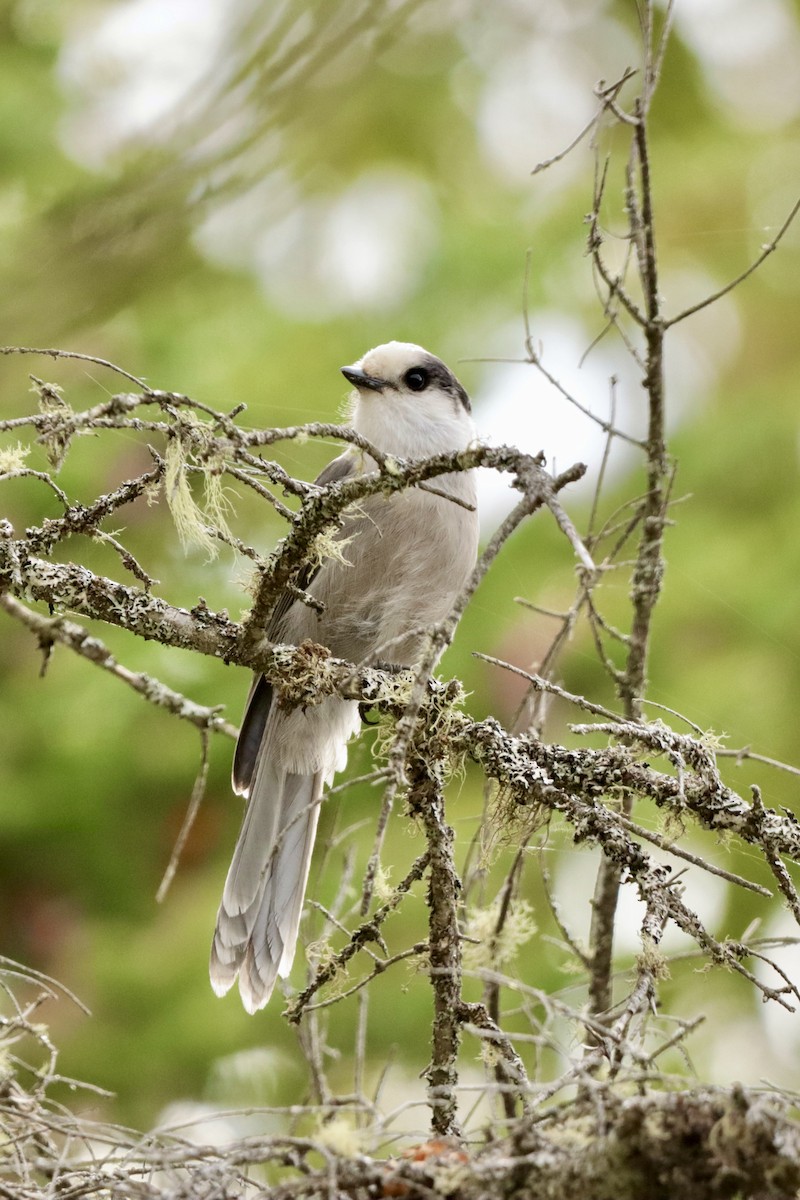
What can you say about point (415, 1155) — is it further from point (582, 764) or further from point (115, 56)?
point (115, 56)

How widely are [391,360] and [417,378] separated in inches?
3.1

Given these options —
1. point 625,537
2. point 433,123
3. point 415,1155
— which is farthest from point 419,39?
point 415,1155

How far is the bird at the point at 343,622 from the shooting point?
2.69 metres

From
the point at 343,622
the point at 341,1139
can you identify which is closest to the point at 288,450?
the point at 343,622

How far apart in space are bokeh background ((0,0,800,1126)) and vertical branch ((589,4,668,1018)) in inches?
16.5

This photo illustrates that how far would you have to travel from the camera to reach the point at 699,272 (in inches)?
168

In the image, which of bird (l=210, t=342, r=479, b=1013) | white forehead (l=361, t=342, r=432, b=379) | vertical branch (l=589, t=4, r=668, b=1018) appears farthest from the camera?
white forehead (l=361, t=342, r=432, b=379)

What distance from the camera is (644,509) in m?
2.11

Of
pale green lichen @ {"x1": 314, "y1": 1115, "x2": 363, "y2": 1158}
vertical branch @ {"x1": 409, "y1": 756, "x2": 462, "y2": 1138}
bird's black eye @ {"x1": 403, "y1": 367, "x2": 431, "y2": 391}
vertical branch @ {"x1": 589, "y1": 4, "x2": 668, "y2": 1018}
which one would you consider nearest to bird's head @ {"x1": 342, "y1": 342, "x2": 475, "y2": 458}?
bird's black eye @ {"x1": 403, "y1": 367, "x2": 431, "y2": 391}

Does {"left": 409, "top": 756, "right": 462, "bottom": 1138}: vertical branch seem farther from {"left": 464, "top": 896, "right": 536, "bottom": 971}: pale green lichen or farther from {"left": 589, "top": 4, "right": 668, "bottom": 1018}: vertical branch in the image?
{"left": 589, "top": 4, "right": 668, "bottom": 1018}: vertical branch

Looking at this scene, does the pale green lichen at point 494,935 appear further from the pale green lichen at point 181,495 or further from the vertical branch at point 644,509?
the pale green lichen at point 181,495

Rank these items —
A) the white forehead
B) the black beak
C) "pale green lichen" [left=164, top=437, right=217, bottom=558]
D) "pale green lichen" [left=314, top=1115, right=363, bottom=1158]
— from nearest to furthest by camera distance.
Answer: "pale green lichen" [left=314, top=1115, right=363, bottom=1158]
"pale green lichen" [left=164, top=437, right=217, bottom=558]
the black beak
the white forehead

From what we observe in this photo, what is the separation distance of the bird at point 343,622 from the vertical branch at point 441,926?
25.7 inches

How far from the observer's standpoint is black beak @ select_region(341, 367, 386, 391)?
114 inches
